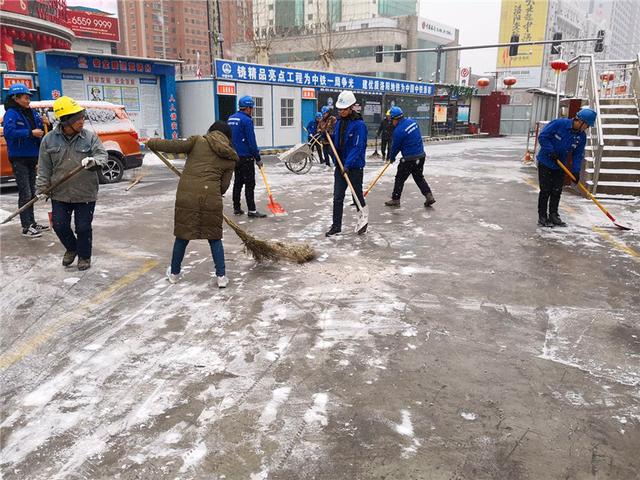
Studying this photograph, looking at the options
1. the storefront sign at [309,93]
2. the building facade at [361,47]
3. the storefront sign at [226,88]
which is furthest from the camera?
the building facade at [361,47]

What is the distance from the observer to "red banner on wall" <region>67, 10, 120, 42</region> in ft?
127

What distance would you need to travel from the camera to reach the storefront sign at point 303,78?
1784 cm

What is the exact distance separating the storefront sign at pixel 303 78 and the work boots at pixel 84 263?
43.7ft

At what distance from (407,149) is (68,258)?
549cm

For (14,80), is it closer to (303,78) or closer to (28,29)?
(303,78)

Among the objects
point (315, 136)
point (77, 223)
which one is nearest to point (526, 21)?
A: point (315, 136)

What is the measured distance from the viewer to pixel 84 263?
5352 millimetres

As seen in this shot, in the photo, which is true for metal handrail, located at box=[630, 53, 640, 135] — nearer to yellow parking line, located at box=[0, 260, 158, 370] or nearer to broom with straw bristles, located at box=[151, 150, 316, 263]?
broom with straw bristles, located at box=[151, 150, 316, 263]

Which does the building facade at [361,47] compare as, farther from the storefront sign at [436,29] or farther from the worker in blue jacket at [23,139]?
→ the worker in blue jacket at [23,139]

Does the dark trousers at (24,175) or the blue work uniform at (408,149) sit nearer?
the dark trousers at (24,175)

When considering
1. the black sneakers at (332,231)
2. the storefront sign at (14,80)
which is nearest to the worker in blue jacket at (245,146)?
the black sneakers at (332,231)

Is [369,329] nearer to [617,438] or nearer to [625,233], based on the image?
[617,438]

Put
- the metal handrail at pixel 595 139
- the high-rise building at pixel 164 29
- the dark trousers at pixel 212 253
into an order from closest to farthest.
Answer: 1. the dark trousers at pixel 212 253
2. the metal handrail at pixel 595 139
3. the high-rise building at pixel 164 29

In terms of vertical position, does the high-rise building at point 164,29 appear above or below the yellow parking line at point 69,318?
above
